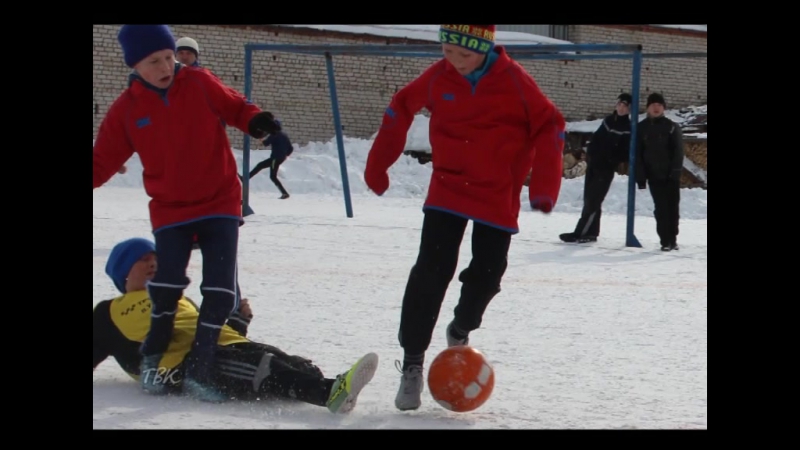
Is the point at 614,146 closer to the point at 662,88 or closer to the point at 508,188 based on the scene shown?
the point at 508,188

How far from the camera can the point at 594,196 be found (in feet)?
36.4

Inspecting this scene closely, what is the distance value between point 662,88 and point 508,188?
24542mm

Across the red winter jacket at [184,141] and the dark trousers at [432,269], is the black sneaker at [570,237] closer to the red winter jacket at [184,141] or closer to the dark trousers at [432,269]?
the dark trousers at [432,269]

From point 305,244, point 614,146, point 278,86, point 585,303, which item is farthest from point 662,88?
point 585,303

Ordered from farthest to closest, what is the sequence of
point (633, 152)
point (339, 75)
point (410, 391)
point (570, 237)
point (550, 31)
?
point (550, 31), point (339, 75), point (570, 237), point (633, 152), point (410, 391)

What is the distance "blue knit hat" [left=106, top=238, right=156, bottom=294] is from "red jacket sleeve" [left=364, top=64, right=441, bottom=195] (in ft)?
2.61

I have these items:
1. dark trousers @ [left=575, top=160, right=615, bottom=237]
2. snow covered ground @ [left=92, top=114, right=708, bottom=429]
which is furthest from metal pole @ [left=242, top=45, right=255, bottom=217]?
dark trousers @ [left=575, top=160, right=615, bottom=237]

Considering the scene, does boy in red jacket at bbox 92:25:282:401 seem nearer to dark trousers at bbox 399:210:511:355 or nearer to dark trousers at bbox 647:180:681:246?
dark trousers at bbox 399:210:511:355

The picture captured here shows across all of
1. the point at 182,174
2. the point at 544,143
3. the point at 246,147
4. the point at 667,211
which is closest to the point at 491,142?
the point at 544,143

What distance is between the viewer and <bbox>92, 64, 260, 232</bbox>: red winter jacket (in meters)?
4.02

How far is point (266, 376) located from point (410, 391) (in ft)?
1.45

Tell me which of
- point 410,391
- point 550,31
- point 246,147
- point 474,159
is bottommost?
point 410,391

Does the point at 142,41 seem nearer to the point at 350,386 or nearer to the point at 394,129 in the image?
the point at 394,129

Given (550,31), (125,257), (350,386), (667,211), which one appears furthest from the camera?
(550,31)
